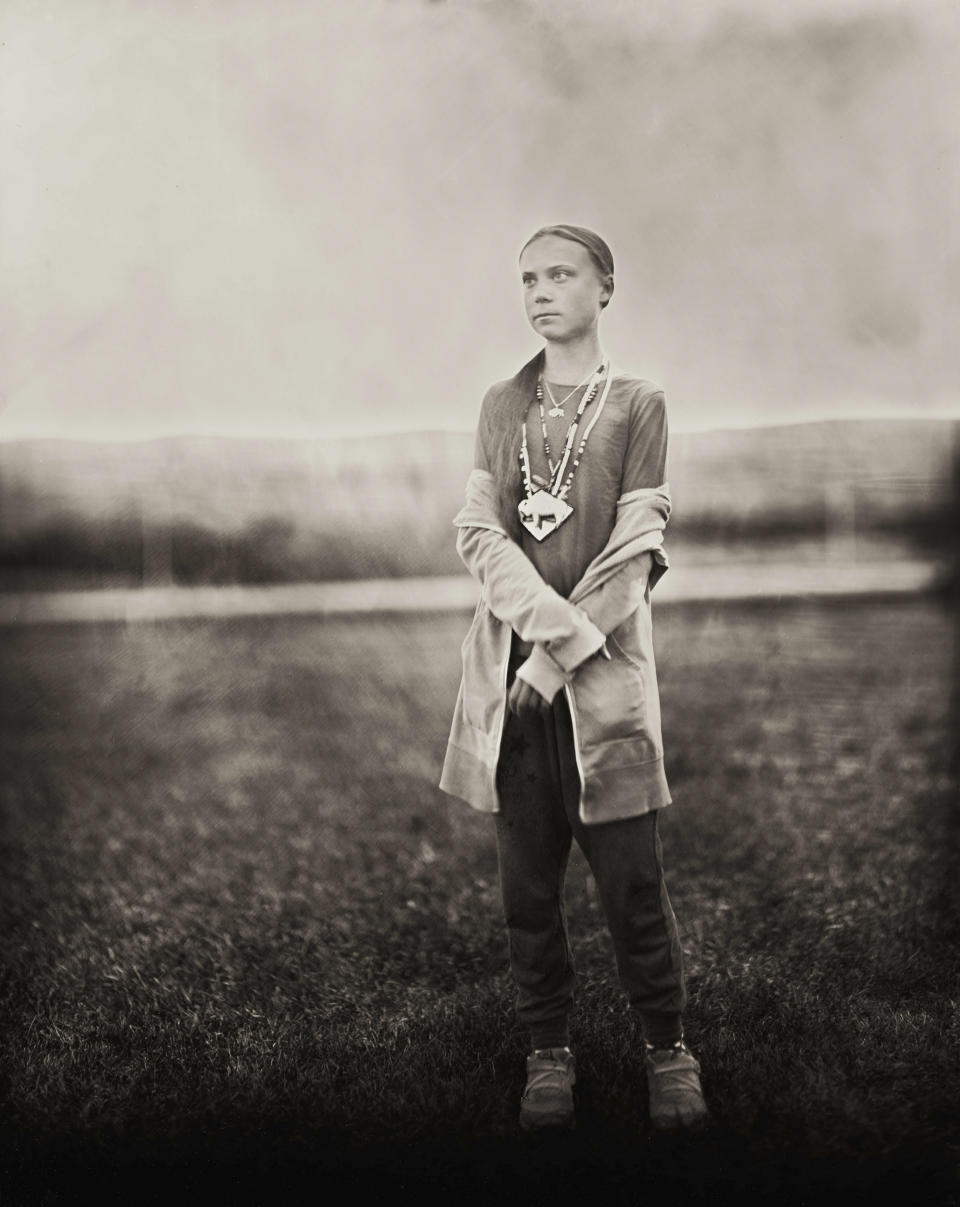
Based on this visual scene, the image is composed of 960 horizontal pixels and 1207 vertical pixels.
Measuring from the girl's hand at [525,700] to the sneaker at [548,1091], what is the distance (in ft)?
2.78

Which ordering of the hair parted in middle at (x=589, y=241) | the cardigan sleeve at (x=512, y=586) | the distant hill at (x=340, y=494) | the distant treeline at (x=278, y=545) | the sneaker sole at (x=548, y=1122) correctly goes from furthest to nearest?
the distant treeline at (x=278, y=545), the distant hill at (x=340, y=494), the sneaker sole at (x=548, y=1122), the hair parted in middle at (x=589, y=241), the cardigan sleeve at (x=512, y=586)

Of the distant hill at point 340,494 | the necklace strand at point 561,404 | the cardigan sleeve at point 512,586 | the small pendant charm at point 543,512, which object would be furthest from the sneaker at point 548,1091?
the distant hill at point 340,494

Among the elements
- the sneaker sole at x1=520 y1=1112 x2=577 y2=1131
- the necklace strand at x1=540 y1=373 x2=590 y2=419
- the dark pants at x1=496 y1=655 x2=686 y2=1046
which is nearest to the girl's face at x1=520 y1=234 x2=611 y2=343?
the necklace strand at x1=540 y1=373 x2=590 y2=419

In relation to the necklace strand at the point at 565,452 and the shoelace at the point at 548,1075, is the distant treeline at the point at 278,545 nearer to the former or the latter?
the necklace strand at the point at 565,452

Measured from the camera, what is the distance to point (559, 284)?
8.68 ft

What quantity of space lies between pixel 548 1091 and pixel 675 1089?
0.29 metres

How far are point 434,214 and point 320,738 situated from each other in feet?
13.4

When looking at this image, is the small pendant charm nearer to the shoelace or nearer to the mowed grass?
the shoelace

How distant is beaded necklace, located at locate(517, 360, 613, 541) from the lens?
2.66 meters

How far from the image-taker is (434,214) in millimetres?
3959

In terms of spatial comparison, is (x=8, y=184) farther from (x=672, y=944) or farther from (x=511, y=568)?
(x=672, y=944)

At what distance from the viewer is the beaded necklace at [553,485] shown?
2662 mm

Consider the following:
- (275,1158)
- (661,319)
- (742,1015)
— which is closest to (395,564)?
(661,319)

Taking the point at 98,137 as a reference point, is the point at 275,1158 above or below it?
below
